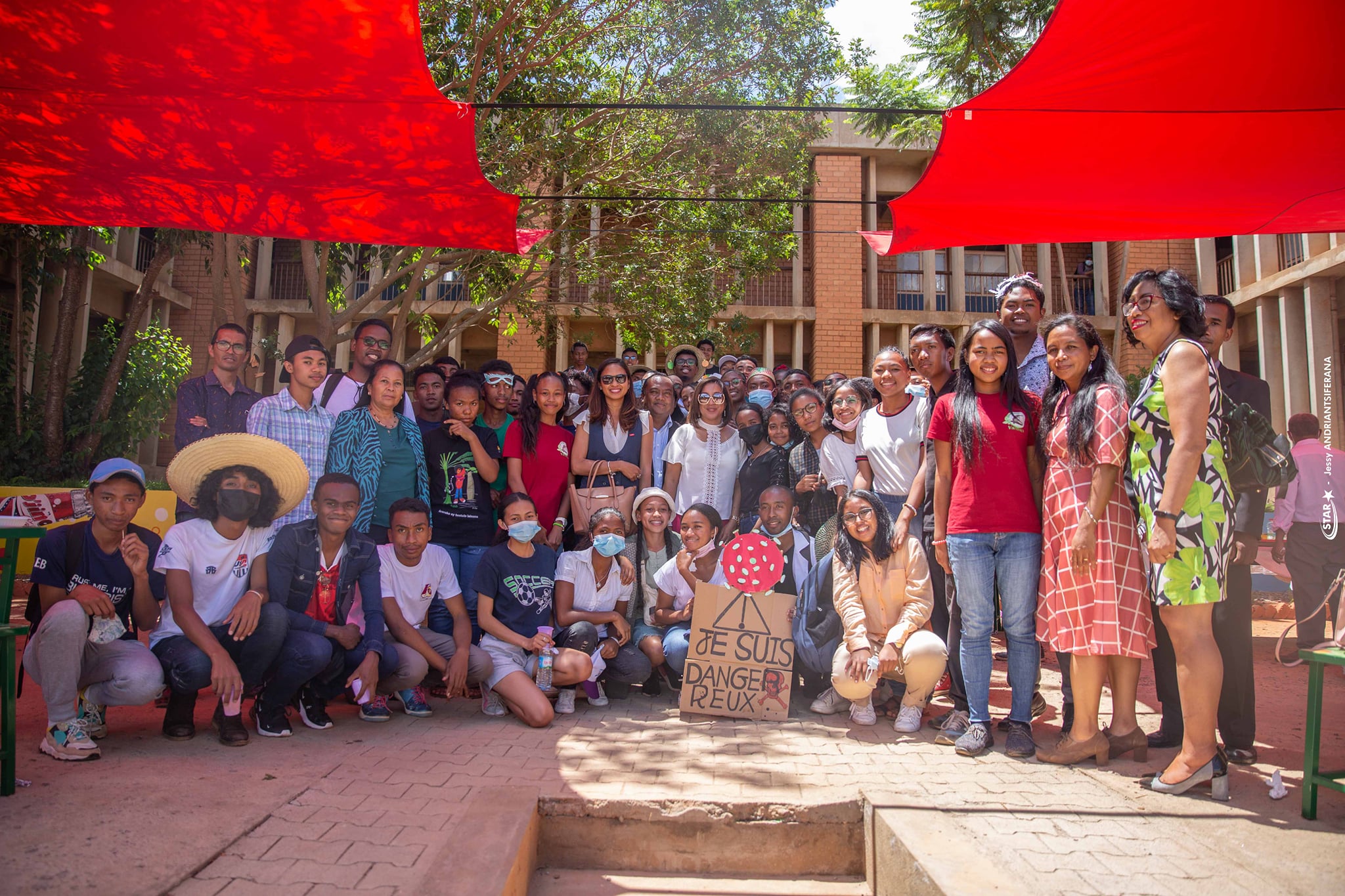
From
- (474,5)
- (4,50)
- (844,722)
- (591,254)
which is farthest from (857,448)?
(591,254)

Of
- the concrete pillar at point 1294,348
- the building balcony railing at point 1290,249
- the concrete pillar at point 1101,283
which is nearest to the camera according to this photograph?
the building balcony railing at point 1290,249

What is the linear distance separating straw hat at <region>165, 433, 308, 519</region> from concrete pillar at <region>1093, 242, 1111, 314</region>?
681 inches

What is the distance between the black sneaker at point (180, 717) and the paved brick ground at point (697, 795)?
0.09 m

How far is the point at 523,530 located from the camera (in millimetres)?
4988

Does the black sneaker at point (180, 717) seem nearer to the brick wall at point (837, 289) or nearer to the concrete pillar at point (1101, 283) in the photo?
the brick wall at point (837, 289)

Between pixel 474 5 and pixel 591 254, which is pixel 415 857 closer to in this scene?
pixel 474 5

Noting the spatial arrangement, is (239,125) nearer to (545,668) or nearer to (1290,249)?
(545,668)

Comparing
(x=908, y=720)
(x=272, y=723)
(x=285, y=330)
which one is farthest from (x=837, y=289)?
(x=272, y=723)

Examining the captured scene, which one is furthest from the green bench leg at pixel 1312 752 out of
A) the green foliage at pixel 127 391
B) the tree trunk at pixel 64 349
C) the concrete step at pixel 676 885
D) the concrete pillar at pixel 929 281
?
the concrete pillar at pixel 929 281

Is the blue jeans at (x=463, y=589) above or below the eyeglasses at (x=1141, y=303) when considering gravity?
below

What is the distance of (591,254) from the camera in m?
12.4

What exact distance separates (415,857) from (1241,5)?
4715 mm

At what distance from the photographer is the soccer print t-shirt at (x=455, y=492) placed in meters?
5.48

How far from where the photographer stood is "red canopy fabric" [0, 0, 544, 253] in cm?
383
